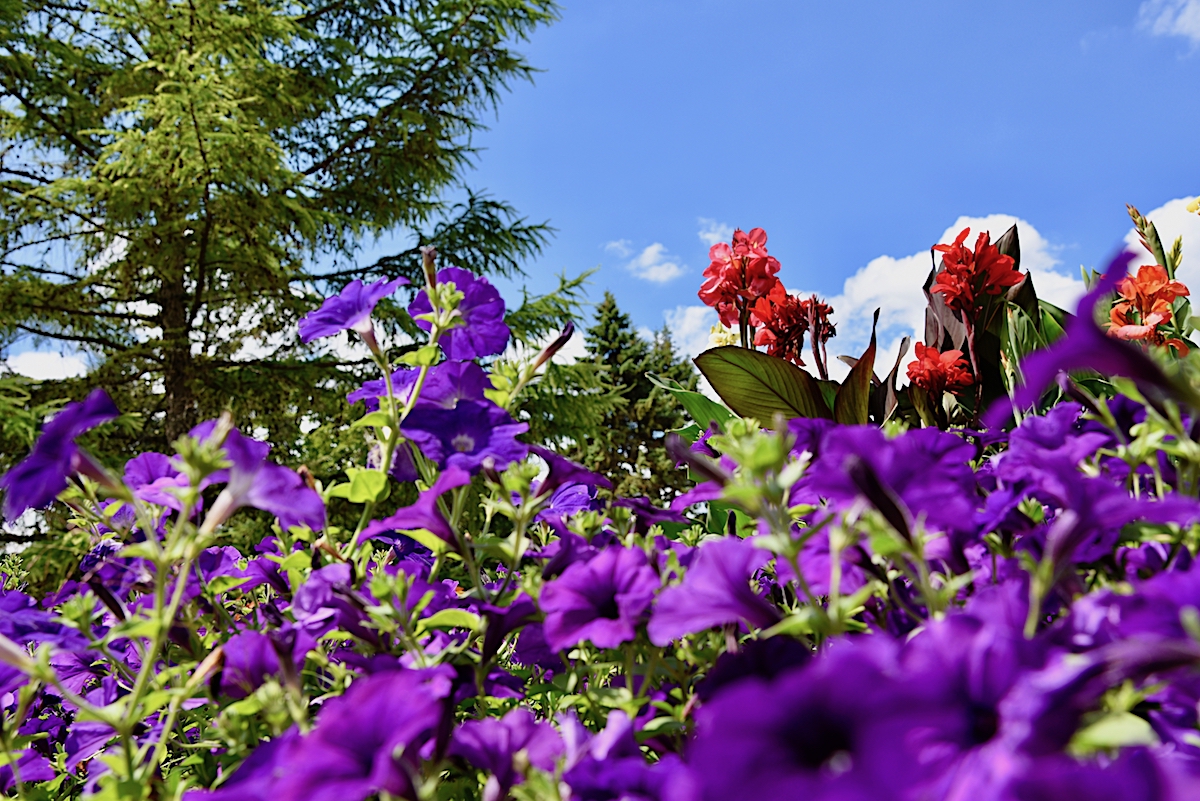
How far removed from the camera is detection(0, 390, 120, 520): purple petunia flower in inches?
23.2

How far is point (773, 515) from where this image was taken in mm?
597

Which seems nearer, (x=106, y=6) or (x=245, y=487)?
(x=245, y=487)

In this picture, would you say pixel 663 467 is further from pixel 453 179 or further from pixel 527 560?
pixel 527 560

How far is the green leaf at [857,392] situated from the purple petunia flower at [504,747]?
4.72ft

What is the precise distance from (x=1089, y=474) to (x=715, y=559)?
44cm

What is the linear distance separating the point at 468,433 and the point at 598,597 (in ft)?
0.80

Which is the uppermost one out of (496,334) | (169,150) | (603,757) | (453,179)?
(453,179)

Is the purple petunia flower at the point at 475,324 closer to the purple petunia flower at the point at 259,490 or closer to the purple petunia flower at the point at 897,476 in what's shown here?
the purple petunia flower at the point at 259,490

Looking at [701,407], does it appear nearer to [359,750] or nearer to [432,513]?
[432,513]

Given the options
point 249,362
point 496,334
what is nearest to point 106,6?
point 249,362

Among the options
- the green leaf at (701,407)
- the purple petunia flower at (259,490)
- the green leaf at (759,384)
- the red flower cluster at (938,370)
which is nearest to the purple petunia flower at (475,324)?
the purple petunia flower at (259,490)

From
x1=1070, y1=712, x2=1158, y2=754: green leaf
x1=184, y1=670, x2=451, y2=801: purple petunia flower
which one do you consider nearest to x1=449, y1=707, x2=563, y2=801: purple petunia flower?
x1=184, y1=670, x2=451, y2=801: purple petunia flower

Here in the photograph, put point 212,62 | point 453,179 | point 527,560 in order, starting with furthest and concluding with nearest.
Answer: point 453,179 < point 212,62 < point 527,560

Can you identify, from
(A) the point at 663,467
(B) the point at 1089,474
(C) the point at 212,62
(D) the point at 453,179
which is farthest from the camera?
(A) the point at 663,467
